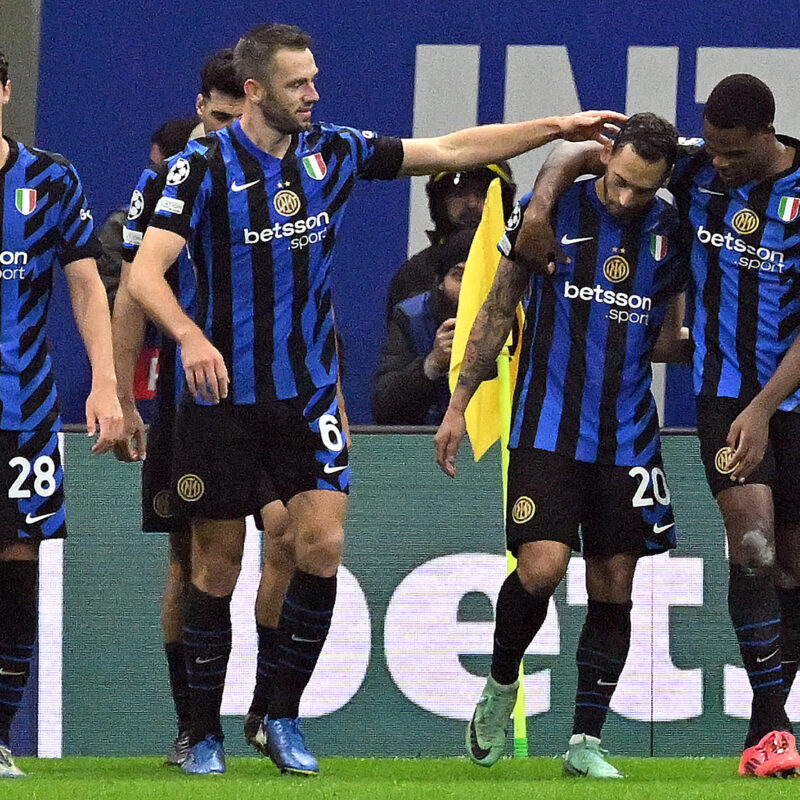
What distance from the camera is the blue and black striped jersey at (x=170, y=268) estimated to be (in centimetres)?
636

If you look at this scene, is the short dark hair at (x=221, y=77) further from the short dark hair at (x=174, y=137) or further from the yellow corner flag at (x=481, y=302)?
the yellow corner flag at (x=481, y=302)

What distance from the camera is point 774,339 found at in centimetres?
636

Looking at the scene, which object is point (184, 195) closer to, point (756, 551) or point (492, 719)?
point (492, 719)

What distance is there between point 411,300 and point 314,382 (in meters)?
2.31

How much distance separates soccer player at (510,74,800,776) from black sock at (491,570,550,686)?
1.97ft

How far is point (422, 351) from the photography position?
840 centimetres

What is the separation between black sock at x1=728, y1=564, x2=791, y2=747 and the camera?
6188 mm

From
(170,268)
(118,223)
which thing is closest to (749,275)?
(170,268)

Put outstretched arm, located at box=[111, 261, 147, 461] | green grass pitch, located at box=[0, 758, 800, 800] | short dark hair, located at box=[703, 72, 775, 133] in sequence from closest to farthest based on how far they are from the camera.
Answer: green grass pitch, located at box=[0, 758, 800, 800], short dark hair, located at box=[703, 72, 775, 133], outstretched arm, located at box=[111, 261, 147, 461]

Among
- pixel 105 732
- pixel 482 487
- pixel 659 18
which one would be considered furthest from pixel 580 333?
pixel 659 18

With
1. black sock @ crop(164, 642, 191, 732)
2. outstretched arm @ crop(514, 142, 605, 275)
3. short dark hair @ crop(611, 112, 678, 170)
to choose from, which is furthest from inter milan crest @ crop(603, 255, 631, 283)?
black sock @ crop(164, 642, 191, 732)

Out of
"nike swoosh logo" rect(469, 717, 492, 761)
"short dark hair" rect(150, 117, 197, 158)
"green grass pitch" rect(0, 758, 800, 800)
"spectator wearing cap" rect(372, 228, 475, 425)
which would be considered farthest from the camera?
"spectator wearing cap" rect(372, 228, 475, 425)

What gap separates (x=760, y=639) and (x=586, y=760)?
0.67 metres

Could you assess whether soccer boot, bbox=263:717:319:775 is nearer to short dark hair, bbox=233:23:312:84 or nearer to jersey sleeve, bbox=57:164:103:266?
jersey sleeve, bbox=57:164:103:266
